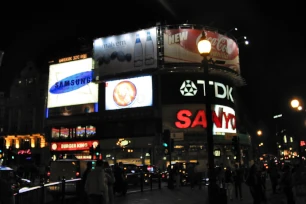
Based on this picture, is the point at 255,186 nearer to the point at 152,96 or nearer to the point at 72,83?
the point at 152,96

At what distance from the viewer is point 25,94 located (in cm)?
6919

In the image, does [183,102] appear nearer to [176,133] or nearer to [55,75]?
[176,133]

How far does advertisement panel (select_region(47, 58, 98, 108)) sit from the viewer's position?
58.9m

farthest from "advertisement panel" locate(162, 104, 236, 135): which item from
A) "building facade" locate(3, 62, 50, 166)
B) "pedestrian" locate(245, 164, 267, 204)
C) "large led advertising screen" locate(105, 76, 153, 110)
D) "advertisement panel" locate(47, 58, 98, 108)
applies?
"pedestrian" locate(245, 164, 267, 204)

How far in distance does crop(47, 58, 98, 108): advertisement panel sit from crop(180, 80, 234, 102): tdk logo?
14708 millimetres

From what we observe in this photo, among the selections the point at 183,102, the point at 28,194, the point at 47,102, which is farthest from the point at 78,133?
the point at 28,194

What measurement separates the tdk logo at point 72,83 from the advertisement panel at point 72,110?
9.68 ft

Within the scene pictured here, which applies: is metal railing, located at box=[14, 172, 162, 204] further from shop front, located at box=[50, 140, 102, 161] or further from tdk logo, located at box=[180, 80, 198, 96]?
shop front, located at box=[50, 140, 102, 161]

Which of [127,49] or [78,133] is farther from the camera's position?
[78,133]

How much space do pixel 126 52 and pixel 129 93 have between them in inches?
255

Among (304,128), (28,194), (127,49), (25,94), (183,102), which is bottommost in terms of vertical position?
(28,194)

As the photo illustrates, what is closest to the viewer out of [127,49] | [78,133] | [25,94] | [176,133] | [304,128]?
[304,128]

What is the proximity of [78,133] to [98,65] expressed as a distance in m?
11.9

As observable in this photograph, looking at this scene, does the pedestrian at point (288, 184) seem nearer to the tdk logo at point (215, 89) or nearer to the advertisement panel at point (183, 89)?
the tdk logo at point (215, 89)
